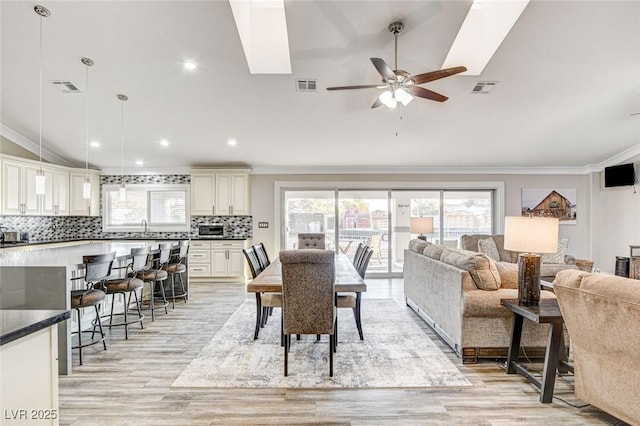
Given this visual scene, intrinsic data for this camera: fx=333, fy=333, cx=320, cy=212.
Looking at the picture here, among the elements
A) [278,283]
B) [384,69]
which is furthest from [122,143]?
[384,69]

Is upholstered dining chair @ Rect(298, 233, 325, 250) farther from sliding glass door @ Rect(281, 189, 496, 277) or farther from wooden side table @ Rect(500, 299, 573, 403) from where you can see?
wooden side table @ Rect(500, 299, 573, 403)

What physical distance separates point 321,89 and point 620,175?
6.27 m

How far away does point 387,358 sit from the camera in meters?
3.02

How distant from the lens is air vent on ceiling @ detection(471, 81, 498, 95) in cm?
413

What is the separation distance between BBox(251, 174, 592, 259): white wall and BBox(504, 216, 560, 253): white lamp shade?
14.8 feet

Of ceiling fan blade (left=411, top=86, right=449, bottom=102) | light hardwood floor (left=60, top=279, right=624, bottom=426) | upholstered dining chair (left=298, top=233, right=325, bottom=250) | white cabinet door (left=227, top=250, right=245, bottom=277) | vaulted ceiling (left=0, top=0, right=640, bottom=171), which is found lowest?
light hardwood floor (left=60, top=279, right=624, bottom=426)

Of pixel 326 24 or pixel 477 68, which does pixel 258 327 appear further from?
pixel 477 68

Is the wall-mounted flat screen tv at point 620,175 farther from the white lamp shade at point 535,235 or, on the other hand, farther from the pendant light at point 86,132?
the pendant light at point 86,132

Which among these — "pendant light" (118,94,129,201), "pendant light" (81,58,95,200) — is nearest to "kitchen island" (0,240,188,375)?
"pendant light" (81,58,95,200)

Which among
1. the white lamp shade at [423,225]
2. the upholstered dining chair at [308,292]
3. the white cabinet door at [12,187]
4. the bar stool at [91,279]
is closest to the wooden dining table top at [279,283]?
the upholstered dining chair at [308,292]

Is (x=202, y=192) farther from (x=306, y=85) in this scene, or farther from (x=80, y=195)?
(x=306, y=85)

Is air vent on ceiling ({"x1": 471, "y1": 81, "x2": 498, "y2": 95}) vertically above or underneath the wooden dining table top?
above

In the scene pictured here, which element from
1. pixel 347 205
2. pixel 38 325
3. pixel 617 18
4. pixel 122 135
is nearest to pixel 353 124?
pixel 347 205

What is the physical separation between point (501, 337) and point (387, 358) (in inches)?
40.2
